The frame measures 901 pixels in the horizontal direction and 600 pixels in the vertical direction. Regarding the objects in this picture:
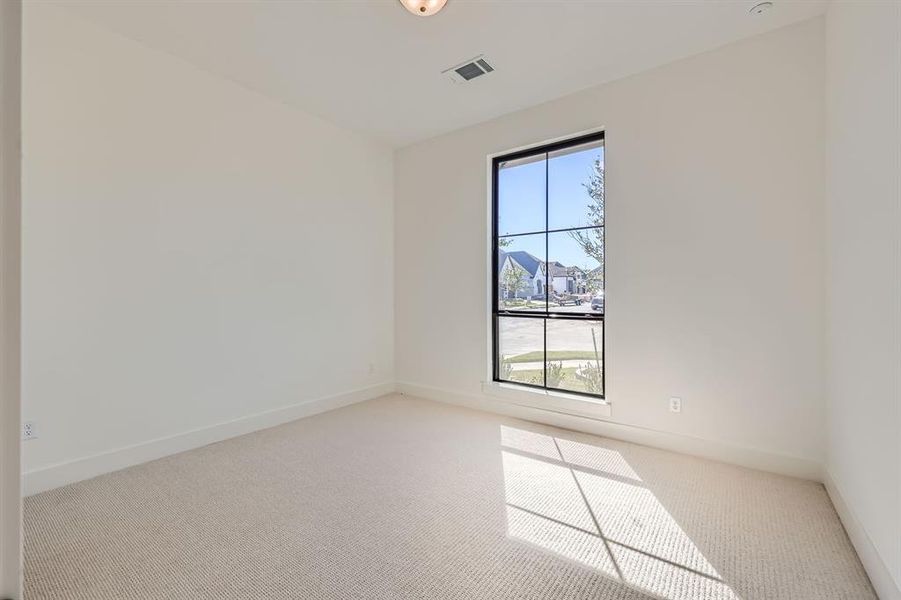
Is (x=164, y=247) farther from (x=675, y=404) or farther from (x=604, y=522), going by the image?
(x=675, y=404)

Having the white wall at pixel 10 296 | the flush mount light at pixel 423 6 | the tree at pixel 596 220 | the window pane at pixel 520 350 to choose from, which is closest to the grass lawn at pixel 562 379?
the window pane at pixel 520 350

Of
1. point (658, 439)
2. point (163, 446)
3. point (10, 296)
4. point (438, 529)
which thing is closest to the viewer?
point (10, 296)

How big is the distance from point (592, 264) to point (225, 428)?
3.21 m

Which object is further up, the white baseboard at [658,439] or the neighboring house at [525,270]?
the neighboring house at [525,270]

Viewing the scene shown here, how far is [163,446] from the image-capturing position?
9.04ft

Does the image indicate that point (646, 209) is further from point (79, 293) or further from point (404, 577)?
point (79, 293)

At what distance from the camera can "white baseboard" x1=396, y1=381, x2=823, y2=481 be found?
2436 millimetres

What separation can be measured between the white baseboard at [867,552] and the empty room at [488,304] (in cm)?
2

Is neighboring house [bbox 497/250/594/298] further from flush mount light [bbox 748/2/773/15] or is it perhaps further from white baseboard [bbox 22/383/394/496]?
white baseboard [bbox 22/383/394/496]

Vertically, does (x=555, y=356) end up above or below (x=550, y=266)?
below

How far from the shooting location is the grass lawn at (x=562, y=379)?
3373 mm

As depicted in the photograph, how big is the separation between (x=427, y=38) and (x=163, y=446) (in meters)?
3.29

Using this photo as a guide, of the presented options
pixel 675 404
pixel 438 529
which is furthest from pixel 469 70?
pixel 438 529

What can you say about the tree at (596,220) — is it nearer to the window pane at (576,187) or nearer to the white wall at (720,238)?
the window pane at (576,187)
